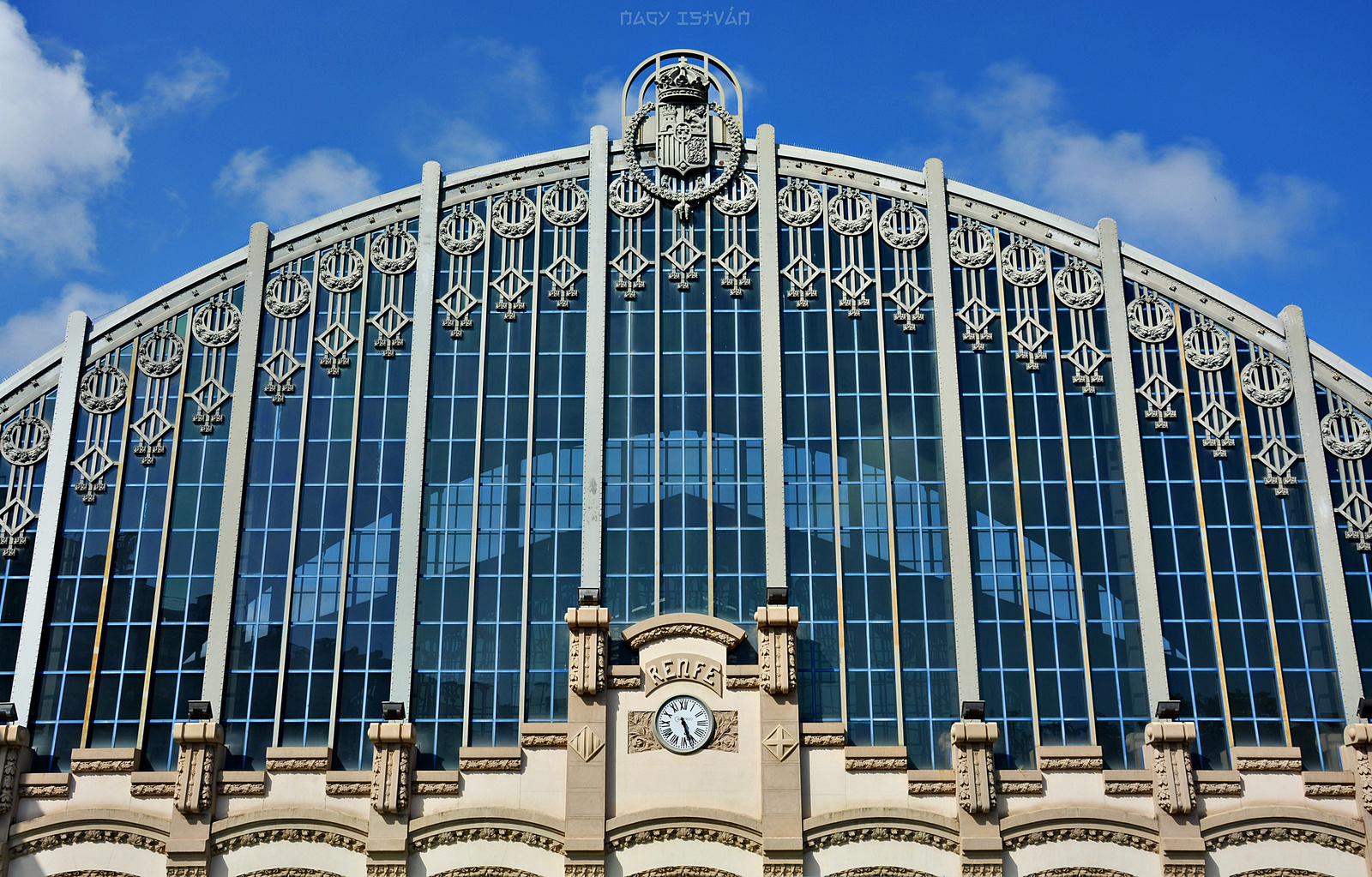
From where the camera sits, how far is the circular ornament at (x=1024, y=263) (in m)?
44.2

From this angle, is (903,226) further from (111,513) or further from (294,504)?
(111,513)

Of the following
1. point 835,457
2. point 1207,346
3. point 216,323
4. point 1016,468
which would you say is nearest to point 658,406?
point 835,457

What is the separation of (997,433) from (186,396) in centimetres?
2349

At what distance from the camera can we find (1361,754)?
38.4m

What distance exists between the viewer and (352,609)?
4088 cm

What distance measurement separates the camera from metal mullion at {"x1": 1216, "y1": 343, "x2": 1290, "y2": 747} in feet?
131

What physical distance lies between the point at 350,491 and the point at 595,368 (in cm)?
778

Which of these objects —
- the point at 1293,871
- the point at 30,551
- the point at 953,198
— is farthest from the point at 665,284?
the point at 1293,871

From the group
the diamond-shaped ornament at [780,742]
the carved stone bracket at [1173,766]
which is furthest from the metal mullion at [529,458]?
the carved stone bracket at [1173,766]

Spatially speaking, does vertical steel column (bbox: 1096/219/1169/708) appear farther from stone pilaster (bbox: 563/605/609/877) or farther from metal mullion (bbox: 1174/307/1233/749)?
stone pilaster (bbox: 563/605/609/877)

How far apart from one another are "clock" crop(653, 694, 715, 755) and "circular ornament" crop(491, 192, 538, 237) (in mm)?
15266

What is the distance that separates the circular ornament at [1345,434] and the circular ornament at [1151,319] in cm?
511

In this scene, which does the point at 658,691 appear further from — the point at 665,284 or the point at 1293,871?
the point at 1293,871

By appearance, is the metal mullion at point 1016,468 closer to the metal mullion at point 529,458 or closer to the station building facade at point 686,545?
the station building facade at point 686,545
